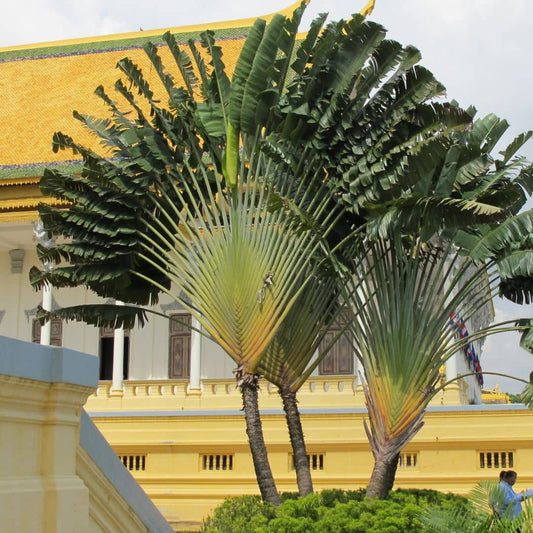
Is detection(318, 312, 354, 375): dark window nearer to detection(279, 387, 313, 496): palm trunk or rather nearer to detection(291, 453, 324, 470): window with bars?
detection(291, 453, 324, 470): window with bars

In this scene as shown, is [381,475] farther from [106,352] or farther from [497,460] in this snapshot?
[106,352]

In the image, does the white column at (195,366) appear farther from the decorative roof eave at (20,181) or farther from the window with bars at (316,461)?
the decorative roof eave at (20,181)

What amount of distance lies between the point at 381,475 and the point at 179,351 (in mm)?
11137

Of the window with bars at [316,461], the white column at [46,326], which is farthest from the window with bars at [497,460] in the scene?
the white column at [46,326]

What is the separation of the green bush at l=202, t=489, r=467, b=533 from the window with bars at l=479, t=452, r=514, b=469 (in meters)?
4.76

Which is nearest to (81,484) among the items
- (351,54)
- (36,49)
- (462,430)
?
(351,54)

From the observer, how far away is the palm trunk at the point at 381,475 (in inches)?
409

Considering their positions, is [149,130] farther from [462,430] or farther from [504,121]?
[462,430]

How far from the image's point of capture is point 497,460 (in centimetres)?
1549

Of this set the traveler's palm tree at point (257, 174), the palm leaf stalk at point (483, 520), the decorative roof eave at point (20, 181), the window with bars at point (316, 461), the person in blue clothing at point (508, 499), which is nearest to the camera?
the palm leaf stalk at point (483, 520)

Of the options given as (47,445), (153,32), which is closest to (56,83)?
(153,32)

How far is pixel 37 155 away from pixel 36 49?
504 centimetres

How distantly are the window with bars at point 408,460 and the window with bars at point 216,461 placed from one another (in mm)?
2887

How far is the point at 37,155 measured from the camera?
2116cm
